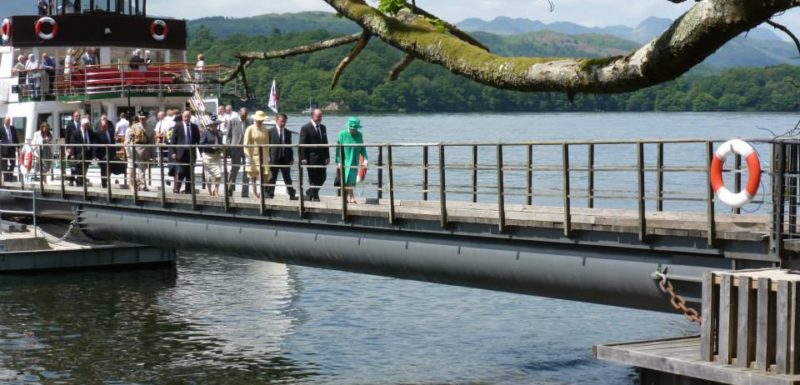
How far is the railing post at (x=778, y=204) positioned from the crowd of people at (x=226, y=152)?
6172 mm

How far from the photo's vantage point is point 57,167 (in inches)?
1276

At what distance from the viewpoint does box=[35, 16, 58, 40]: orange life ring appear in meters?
34.5

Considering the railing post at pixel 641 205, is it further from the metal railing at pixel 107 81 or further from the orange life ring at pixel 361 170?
the metal railing at pixel 107 81

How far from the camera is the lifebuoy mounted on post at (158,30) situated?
117 ft

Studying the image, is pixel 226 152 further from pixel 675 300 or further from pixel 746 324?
pixel 746 324

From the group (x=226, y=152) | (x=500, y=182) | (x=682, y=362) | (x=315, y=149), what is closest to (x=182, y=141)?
(x=226, y=152)

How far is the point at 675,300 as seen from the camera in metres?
12.7

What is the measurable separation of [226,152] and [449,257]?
23.7 feet

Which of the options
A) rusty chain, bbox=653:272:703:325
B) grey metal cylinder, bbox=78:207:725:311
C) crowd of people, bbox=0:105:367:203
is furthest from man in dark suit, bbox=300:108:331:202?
rusty chain, bbox=653:272:703:325

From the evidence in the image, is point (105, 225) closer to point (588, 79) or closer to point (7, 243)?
point (7, 243)

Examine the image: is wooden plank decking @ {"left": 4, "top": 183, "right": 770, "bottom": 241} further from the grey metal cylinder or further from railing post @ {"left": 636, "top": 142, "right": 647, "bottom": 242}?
the grey metal cylinder

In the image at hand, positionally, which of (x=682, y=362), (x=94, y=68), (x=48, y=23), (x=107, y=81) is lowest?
(x=682, y=362)

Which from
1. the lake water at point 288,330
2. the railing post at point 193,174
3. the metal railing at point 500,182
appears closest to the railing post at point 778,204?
the metal railing at point 500,182

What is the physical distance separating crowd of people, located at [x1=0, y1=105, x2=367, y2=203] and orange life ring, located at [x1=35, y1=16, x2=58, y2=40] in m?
4.78
